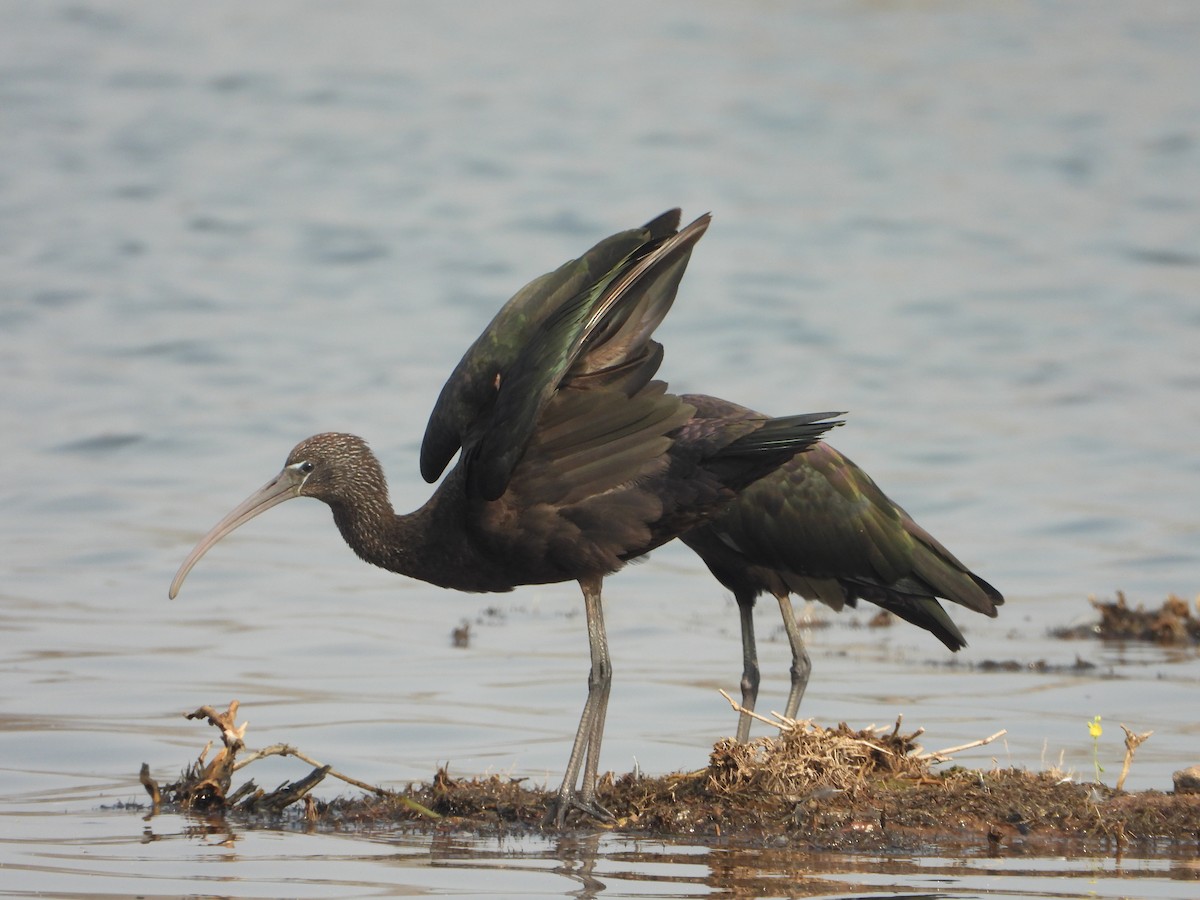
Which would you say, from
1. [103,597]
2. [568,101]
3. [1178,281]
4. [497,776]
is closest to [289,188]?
[568,101]

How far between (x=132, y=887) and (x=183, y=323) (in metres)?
21.8

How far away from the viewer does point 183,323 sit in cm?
2800

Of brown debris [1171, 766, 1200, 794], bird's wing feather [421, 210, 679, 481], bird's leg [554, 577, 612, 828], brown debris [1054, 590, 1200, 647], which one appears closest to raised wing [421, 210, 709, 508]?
bird's wing feather [421, 210, 679, 481]

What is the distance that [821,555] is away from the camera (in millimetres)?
9766

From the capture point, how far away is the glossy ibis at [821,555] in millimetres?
9633

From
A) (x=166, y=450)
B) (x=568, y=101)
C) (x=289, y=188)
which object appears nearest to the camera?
(x=166, y=450)

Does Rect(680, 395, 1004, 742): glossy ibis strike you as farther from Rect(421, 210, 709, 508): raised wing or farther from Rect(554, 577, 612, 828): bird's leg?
Rect(421, 210, 709, 508): raised wing

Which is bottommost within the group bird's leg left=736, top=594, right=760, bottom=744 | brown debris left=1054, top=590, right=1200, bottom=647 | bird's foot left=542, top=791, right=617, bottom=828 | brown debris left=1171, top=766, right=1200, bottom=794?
bird's foot left=542, top=791, right=617, bottom=828

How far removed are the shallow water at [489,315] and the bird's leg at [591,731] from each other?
232mm

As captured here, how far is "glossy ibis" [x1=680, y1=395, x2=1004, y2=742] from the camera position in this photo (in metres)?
9.63

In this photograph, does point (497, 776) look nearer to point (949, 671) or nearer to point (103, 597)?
point (949, 671)

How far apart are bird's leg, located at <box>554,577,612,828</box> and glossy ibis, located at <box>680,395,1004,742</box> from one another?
1129 mm

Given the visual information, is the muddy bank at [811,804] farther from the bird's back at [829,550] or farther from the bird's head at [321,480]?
the bird's back at [829,550]

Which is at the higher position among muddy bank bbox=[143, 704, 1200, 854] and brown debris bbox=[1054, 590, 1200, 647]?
brown debris bbox=[1054, 590, 1200, 647]
